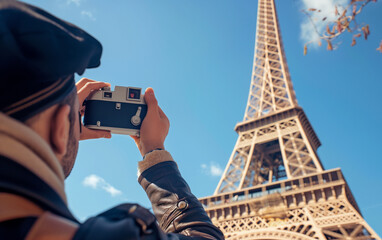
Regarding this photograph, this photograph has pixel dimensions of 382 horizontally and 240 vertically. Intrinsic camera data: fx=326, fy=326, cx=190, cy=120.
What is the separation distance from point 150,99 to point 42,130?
27.1 inches

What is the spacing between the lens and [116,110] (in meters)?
1.50

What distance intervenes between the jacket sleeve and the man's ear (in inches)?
20.3

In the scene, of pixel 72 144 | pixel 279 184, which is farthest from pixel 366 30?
pixel 279 184

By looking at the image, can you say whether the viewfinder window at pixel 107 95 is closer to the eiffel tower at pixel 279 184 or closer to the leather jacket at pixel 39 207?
the leather jacket at pixel 39 207

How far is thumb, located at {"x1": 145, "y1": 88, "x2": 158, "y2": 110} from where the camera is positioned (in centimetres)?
143

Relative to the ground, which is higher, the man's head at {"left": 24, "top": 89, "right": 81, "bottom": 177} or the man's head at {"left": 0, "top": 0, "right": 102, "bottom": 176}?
the man's head at {"left": 0, "top": 0, "right": 102, "bottom": 176}

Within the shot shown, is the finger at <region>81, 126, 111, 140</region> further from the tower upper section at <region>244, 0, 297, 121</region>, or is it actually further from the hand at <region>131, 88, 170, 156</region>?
the tower upper section at <region>244, 0, 297, 121</region>

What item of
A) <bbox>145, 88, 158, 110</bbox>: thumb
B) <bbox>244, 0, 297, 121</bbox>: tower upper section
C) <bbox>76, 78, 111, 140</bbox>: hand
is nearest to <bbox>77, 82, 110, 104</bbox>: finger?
<bbox>76, 78, 111, 140</bbox>: hand

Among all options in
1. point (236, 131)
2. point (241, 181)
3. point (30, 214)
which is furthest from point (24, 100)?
point (236, 131)

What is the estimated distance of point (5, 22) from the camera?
75cm

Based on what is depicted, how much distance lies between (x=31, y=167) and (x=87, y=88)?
2.88ft

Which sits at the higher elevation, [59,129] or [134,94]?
[134,94]

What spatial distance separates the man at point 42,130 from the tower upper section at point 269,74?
936 inches

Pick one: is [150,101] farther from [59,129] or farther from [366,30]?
[366,30]
